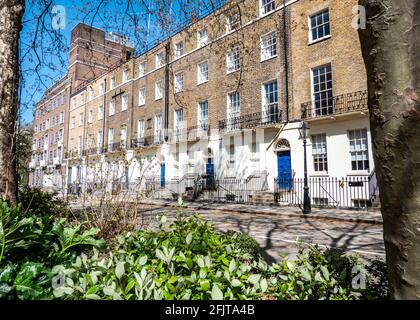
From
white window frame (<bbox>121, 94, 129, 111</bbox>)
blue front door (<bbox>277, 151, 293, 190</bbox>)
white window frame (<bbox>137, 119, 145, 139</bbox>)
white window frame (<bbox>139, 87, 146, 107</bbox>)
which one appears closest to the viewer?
blue front door (<bbox>277, 151, 293, 190</bbox>)

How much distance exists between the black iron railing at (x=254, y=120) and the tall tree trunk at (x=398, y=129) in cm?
1816

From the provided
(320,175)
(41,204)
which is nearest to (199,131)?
(320,175)

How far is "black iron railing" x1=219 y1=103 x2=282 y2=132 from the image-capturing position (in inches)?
782

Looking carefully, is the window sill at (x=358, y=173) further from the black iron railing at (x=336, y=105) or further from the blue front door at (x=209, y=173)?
the blue front door at (x=209, y=173)

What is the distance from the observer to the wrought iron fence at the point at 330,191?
14.8 meters

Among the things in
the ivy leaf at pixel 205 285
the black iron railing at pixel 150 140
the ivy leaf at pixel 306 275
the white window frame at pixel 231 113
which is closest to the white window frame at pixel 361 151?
the white window frame at pixel 231 113

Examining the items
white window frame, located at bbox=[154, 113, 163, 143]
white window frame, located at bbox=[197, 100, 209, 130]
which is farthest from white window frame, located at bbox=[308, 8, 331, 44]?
white window frame, located at bbox=[154, 113, 163, 143]

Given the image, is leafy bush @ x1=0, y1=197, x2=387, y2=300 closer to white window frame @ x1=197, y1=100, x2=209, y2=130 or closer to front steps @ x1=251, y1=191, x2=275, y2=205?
front steps @ x1=251, y1=191, x2=275, y2=205

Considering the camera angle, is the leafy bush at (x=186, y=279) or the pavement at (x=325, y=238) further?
the pavement at (x=325, y=238)

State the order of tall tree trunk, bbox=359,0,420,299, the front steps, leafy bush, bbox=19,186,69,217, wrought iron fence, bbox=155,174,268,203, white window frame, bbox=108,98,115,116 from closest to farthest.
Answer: tall tree trunk, bbox=359,0,420,299, leafy bush, bbox=19,186,69,217, the front steps, wrought iron fence, bbox=155,174,268,203, white window frame, bbox=108,98,115,116

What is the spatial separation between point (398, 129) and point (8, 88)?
5676 millimetres

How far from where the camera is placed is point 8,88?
494cm
